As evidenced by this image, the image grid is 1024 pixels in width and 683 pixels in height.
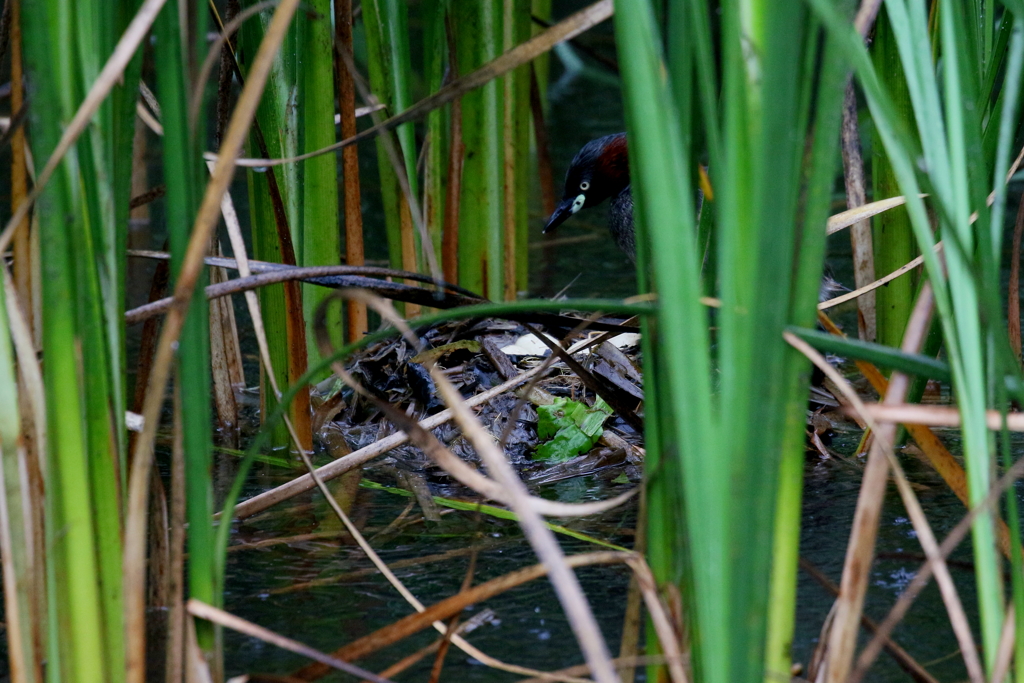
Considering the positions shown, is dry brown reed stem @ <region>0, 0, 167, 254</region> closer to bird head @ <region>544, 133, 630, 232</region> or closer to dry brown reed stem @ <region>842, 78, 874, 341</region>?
dry brown reed stem @ <region>842, 78, 874, 341</region>

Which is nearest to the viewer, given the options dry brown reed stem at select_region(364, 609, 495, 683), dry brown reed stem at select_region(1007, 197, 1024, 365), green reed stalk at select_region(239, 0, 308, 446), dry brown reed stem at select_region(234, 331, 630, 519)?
dry brown reed stem at select_region(364, 609, 495, 683)

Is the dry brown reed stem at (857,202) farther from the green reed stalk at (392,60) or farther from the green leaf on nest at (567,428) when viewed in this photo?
the green reed stalk at (392,60)

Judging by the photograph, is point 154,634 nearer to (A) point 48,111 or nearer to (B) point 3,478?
(B) point 3,478

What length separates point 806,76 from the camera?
72 centimetres

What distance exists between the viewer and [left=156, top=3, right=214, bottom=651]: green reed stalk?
2.61 feet

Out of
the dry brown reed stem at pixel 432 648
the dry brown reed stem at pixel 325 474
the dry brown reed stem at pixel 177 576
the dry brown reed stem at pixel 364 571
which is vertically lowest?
the dry brown reed stem at pixel 364 571

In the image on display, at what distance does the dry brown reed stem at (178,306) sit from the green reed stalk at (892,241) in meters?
1.47

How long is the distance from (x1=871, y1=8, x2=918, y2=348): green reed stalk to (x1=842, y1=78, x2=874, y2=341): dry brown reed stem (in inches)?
1.9

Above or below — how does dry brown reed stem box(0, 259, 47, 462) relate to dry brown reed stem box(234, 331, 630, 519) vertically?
above

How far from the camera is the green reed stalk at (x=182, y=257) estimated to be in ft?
2.61

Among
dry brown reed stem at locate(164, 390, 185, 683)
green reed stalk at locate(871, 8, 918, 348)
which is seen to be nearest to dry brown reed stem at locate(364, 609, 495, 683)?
dry brown reed stem at locate(164, 390, 185, 683)

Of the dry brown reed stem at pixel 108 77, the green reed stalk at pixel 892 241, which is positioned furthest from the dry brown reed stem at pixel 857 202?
the dry brown reed stem at pixel 108 77

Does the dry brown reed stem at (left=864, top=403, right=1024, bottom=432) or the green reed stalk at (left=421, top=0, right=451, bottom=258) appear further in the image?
the green reed stalk at (left=421, top=0, right=451, bottom=258)

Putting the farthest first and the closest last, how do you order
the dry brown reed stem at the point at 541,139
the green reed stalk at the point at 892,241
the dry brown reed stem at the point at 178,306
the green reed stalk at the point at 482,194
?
1. the dry brown reed stem at the point at 541,139
2. the green reed stalk at the point at 482,194
3. the green reed stalk at the point at 892,241
4. the dry brown reed stem at the point at 178,306
